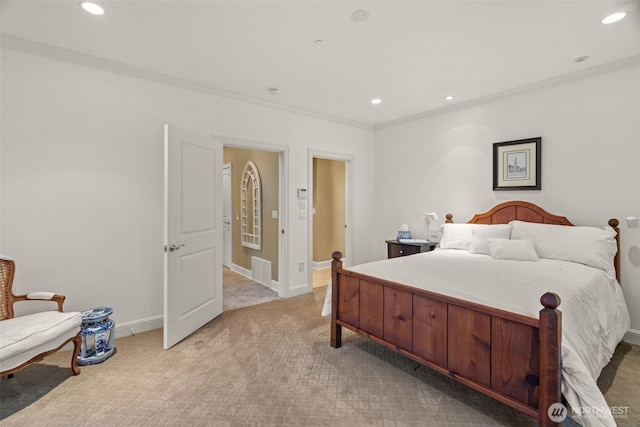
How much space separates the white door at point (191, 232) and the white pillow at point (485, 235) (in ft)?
9.35

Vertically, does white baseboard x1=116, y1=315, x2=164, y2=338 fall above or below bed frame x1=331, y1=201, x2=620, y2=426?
below

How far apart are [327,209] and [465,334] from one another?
14.2ft

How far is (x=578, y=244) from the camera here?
2748 millimetres

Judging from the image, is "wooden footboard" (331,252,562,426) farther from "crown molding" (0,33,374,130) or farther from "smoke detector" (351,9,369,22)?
"crown molding" (0,33,374,130)

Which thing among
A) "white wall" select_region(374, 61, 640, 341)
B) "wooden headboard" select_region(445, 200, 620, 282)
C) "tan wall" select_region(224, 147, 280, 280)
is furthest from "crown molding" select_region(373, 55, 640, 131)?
"tan wall" select_region(224, 147, 280, 280)

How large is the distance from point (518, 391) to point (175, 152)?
3018 millimetres

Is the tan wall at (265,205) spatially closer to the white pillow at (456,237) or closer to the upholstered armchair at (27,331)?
the white pillow at (456,237)

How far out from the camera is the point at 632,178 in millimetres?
2781

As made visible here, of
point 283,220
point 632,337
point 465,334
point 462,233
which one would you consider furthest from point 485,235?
point 283,220

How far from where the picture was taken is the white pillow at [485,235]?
10.7 ft

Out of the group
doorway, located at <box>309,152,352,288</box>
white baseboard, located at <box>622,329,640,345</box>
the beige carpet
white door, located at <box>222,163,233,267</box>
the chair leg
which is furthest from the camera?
doorway, located at <box>309,152,352,288</box>

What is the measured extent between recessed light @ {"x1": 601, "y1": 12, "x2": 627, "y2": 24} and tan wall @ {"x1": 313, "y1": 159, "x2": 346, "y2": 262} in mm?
4200

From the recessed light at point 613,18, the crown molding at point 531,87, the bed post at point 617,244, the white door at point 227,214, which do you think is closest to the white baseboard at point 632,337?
the bed post at point 617,244

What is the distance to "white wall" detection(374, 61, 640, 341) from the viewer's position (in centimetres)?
281
